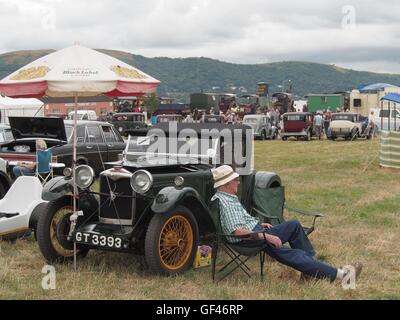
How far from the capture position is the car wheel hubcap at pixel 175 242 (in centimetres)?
→ 600

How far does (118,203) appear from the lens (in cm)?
631

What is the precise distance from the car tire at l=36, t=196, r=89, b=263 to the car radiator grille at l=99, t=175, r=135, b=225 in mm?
525

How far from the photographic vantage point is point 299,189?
1291 cm

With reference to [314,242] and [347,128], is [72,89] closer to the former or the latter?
[314,242]

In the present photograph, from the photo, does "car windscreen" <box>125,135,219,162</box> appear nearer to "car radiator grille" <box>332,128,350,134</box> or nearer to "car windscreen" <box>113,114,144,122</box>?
"car radiator grille" <box>332,128,350,134</box>

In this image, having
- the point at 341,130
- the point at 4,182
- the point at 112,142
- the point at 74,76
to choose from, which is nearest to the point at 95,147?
the point at 112,142

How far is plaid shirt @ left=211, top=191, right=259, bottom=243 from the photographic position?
6004 mm

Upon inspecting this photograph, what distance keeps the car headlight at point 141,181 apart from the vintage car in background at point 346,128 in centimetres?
2632

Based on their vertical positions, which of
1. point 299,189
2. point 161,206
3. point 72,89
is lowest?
point 299,189

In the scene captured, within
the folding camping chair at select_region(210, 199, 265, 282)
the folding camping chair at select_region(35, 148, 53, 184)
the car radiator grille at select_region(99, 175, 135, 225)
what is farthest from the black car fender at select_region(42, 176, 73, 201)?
the folding camping chair at select_region(35, 148, 53, 184)

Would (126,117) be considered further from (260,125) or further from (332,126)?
(332,126)

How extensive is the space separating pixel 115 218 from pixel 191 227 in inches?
32.6

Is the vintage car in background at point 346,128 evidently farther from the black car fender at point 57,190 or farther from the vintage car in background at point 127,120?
the black car fender at point 57,190
